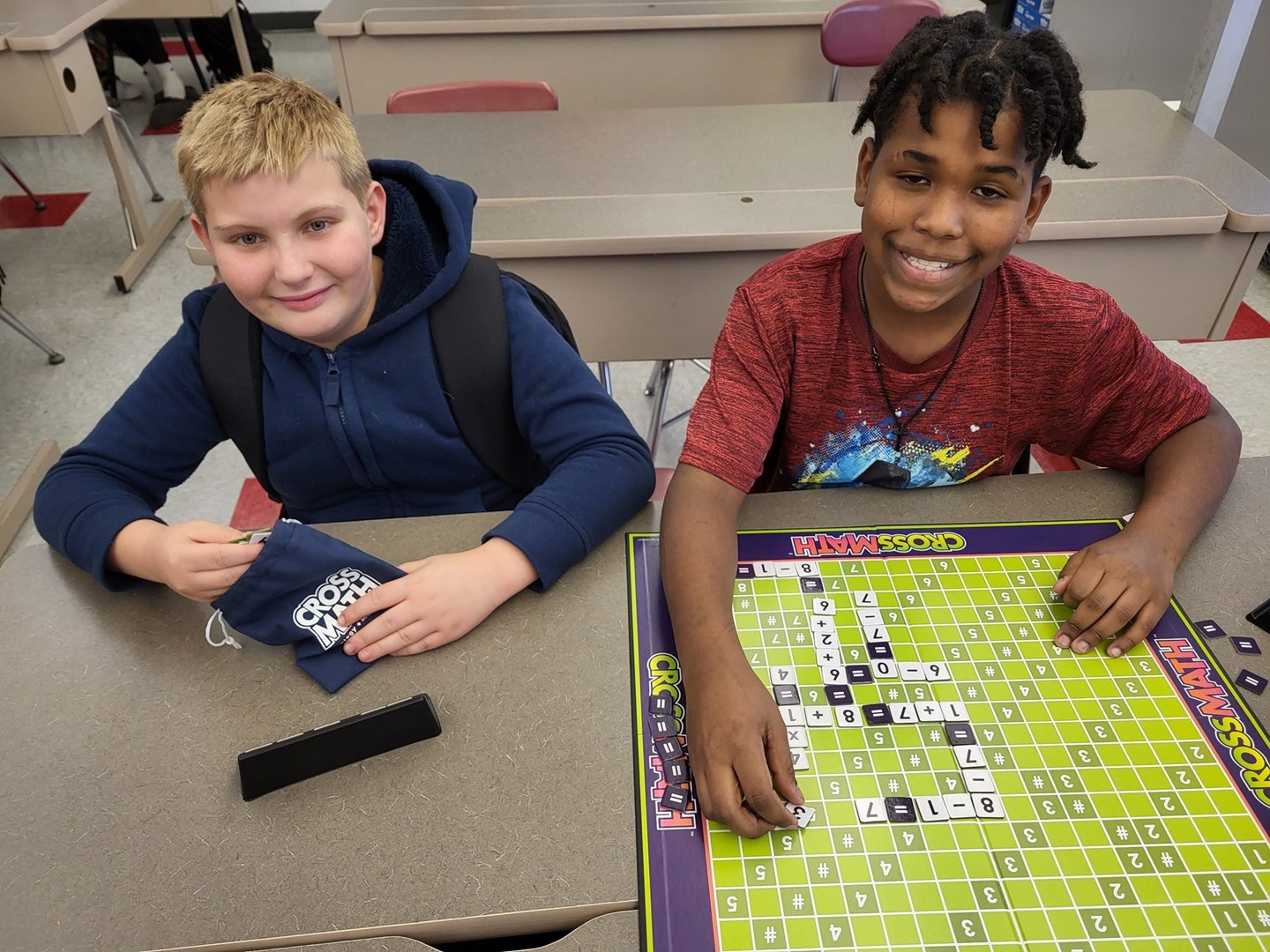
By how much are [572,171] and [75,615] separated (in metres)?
1.26

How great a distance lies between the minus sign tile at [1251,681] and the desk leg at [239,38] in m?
4.43

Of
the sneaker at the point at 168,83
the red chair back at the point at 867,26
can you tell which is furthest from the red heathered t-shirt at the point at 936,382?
the sneaker at the point at 168,83

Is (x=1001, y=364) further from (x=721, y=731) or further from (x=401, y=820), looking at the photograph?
(x=401, y=820)

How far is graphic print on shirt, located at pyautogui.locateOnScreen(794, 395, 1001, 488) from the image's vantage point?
108 centimetres

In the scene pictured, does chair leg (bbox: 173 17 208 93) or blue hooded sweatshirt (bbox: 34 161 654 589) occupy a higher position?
blue hooded sweatshirt (bbox: 34 161 654 589)

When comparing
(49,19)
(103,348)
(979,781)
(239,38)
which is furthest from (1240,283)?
(239,38)

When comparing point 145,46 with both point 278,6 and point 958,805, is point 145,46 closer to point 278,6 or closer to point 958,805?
point 278,6

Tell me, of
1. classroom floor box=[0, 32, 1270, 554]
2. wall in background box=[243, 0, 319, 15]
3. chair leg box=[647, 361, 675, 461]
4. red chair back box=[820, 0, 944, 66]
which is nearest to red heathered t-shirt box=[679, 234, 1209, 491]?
chair leg box=[647, 361, 675, 461]

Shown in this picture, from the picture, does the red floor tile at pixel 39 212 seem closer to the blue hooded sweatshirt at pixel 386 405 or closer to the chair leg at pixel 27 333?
the chair leg at pixel 27 333

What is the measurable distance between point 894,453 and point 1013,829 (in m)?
0.52

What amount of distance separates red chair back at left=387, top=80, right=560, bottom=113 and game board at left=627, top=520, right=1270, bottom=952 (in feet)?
5.42

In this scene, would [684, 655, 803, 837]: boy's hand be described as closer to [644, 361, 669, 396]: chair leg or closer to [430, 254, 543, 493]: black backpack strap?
[430, 254, 543, 493]: black backpack strap

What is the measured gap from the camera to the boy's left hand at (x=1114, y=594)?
0.81m

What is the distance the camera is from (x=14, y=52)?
101 inches
